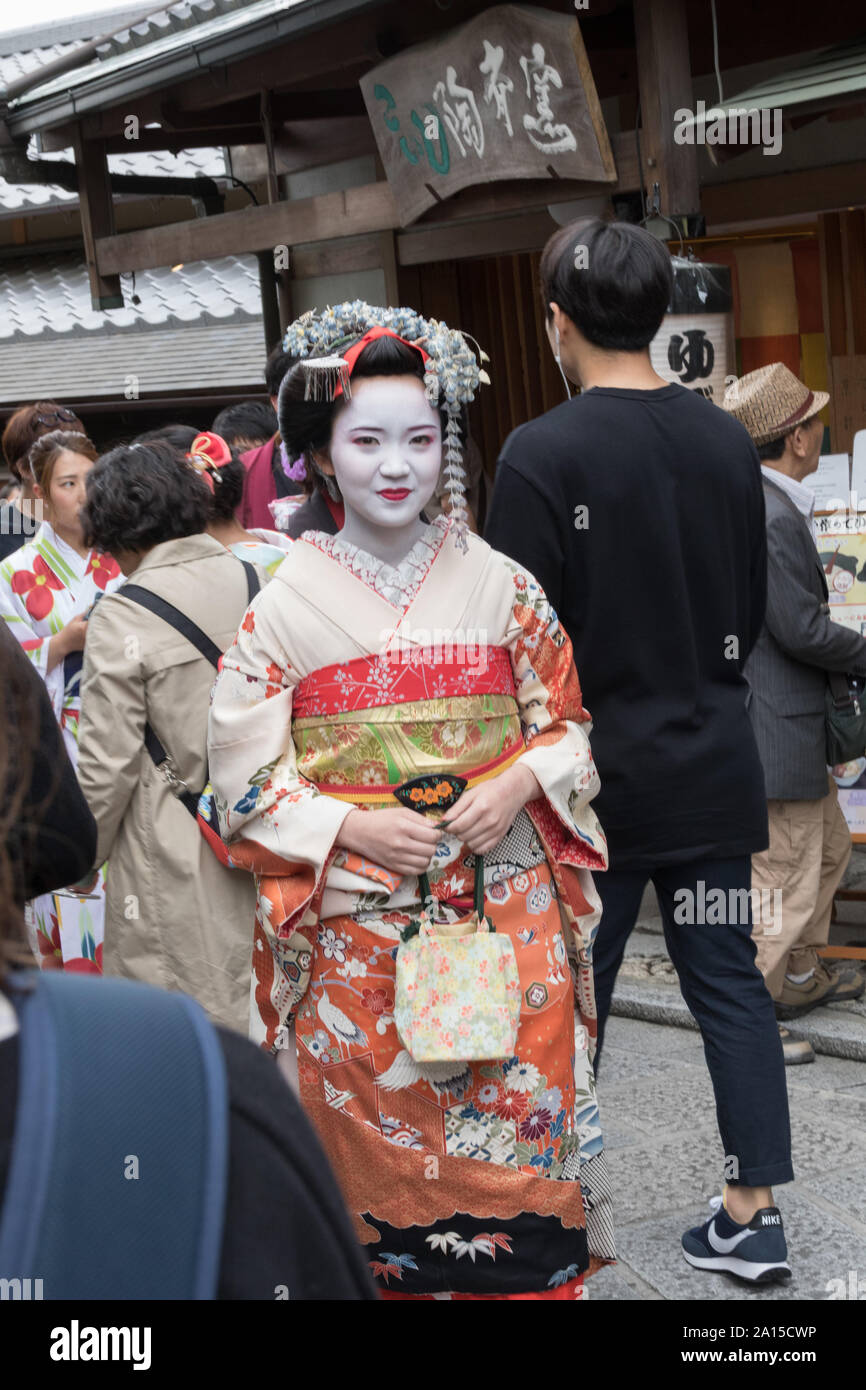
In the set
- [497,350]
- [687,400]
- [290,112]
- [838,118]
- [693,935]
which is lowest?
[693,935]

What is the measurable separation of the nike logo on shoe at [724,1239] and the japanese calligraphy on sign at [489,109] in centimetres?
384

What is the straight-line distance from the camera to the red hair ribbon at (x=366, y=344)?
2.98m

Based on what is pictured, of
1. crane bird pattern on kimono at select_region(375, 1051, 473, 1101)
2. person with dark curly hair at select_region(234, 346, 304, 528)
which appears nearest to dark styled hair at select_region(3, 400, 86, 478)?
person with dark curly hair at select_region(234, 346, 304, 528)

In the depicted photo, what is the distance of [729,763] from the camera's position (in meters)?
3.41

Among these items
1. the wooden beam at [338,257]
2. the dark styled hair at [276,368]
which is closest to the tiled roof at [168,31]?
the wooden beam at [338,257]

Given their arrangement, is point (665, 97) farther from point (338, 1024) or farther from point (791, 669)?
point (338, 1024)

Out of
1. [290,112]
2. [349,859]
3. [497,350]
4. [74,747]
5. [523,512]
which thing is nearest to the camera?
[349,859]

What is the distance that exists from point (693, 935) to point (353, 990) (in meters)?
0.91

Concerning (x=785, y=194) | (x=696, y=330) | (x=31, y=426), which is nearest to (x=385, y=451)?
(x=696, y=330)

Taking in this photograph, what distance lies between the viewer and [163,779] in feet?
12.0

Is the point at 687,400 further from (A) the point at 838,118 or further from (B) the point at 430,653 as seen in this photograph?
(A) the point at 838,118

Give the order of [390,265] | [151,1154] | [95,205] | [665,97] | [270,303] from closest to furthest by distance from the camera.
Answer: [151,1154]
[665,97]
[390,265]
[95,205]
[270,303]

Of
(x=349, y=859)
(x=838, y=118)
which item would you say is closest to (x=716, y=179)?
(x=838, y=118)

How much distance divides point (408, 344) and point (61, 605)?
220 cm
